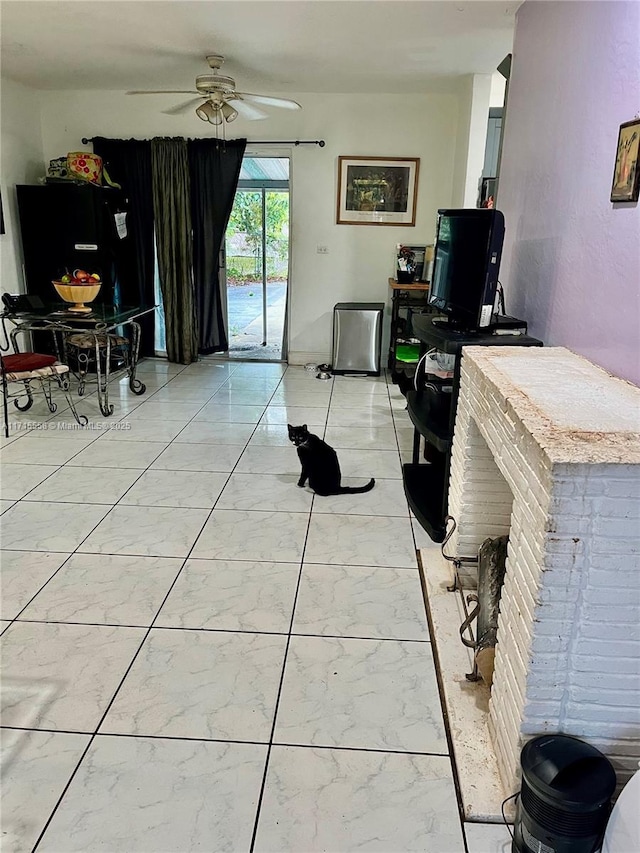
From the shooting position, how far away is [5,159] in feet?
16.3

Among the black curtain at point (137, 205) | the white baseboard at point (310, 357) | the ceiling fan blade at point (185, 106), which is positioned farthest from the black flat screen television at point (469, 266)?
the black curtain at point (137, 205)

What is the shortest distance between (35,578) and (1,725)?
2.39ft

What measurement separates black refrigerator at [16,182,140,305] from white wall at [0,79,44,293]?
0.08 metres

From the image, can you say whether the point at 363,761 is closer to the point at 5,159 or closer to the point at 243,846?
the point at 243,846

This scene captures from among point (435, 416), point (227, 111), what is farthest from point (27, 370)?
point (435, 416)

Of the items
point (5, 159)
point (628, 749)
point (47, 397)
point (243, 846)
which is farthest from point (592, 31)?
point (5, 159)

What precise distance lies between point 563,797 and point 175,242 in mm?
5413

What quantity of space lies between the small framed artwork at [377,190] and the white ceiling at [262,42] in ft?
1.95

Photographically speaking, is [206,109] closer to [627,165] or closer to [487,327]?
[487,327]

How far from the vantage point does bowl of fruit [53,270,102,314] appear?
4137mm

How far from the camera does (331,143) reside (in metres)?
5.40

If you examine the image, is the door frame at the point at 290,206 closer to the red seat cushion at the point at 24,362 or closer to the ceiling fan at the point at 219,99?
the ceiling fan at the point at 219,99

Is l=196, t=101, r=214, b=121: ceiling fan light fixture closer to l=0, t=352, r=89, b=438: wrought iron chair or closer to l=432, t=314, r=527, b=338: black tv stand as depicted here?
l=0, t=352, r=89, b=438: wrought iron chair

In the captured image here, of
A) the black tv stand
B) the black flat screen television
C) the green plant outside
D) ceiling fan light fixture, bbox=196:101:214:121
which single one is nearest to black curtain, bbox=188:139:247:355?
the green plant outside
